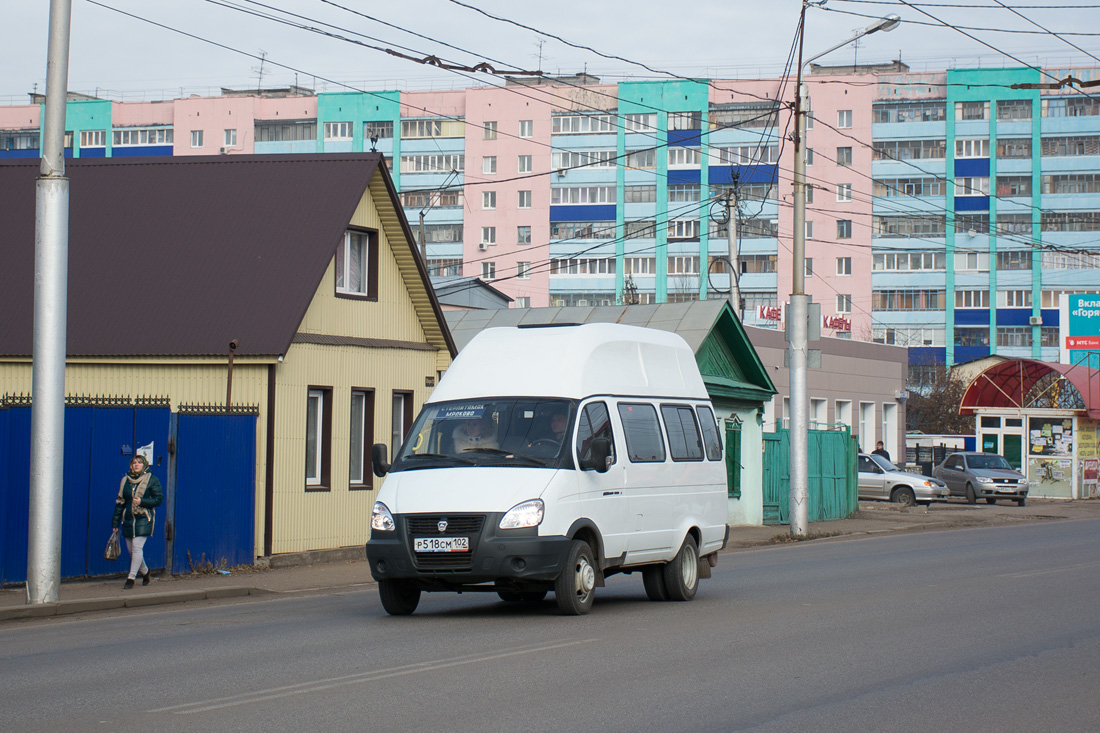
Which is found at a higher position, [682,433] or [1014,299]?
[1014,299]

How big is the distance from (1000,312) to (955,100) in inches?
555

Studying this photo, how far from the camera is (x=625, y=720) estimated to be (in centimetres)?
739

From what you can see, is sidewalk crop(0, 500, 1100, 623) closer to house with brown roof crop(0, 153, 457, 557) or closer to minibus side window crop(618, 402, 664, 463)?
house with brown roof crop(0, 153, 457, 557)

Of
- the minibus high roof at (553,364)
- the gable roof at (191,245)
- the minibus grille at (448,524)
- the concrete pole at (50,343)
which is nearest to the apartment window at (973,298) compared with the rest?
the gable roof at (191,245)

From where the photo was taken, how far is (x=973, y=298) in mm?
88812

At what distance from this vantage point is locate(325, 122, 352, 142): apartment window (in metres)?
90.1

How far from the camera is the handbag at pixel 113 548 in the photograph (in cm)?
1577

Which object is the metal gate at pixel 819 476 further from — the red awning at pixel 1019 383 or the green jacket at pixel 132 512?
the green jacket at pixel 132 512

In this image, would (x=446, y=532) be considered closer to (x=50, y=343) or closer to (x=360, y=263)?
(x=50, y=343)

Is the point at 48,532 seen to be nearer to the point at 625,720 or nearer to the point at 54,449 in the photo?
the point at 54,449

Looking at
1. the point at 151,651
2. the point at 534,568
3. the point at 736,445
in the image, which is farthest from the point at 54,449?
the point at 736,445

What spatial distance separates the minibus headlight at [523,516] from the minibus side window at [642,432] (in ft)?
5.93

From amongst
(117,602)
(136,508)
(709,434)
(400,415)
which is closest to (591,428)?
(709,434)

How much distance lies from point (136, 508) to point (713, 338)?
16279mm
